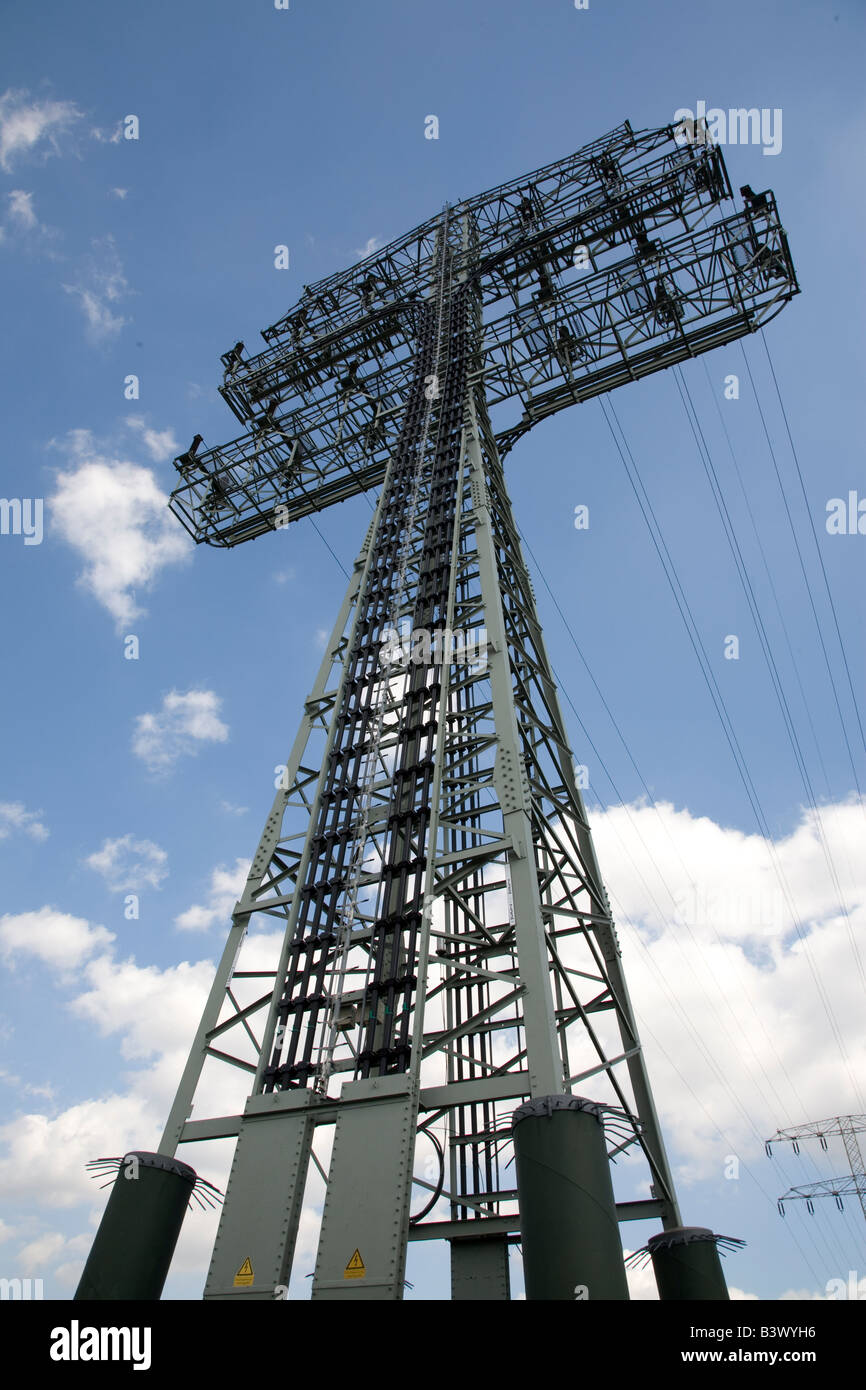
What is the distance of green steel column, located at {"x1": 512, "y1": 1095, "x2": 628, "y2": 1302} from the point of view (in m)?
7.45

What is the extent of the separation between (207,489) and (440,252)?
10040 millimetres

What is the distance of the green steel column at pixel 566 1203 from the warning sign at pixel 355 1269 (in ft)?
6.41

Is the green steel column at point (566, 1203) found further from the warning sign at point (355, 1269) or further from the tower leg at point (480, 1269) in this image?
the tower leg at point (480, 1269)

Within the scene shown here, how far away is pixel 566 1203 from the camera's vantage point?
25.5 feet

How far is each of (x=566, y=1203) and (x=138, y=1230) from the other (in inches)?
199

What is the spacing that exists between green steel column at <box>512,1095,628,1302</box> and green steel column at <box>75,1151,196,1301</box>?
4.43 meters

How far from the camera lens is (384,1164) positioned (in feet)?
30.7

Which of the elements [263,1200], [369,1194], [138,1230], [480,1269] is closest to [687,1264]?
[480,1269]

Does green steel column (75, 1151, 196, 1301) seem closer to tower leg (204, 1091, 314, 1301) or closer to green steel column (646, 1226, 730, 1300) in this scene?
tower leg (204, 1091, 314, 1301)

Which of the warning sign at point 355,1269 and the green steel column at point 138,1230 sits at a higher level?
the green steel column at point 138,1230

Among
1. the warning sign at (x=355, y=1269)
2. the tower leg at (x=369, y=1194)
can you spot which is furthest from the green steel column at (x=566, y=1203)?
the warning sign at (x=355, y=1269)

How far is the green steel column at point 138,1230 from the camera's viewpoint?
9273mm

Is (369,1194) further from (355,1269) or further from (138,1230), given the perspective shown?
(138,1230)
